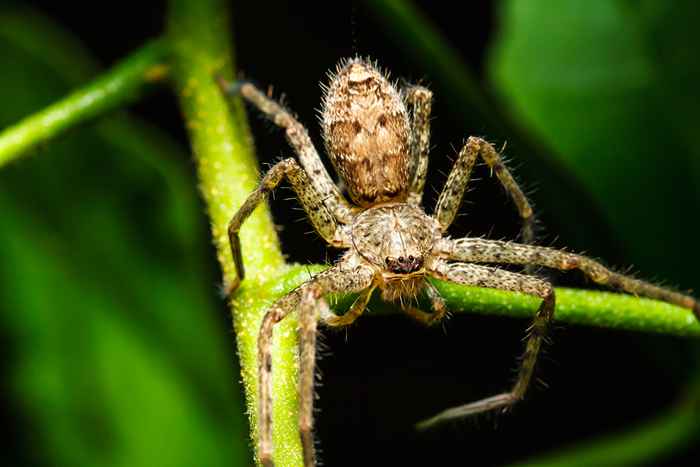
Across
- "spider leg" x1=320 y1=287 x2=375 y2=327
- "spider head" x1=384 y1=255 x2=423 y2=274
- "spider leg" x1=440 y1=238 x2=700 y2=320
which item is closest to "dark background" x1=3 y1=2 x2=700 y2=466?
"spider leg" x1=440 y1=238 x2=700 y2=320

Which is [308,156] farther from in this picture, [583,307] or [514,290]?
[583,307]

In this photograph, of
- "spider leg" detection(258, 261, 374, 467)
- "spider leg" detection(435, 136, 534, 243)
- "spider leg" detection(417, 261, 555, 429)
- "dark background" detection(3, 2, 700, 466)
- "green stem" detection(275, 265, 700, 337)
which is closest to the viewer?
"spider leg" detection(258, 261, 374, 467)

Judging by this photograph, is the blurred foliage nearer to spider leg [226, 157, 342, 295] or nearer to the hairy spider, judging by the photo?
the hairy spider

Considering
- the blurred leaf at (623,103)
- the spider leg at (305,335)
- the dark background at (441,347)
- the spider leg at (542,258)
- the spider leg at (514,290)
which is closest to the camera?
the spider leg at (305,335)

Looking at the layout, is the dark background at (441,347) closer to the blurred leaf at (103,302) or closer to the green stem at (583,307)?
the blurred leaf at (103,302)

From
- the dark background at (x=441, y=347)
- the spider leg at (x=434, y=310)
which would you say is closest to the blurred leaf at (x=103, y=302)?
the dark background at (x=441, y=347)

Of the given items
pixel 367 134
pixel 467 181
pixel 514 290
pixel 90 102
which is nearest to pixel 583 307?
pixel 514 290
